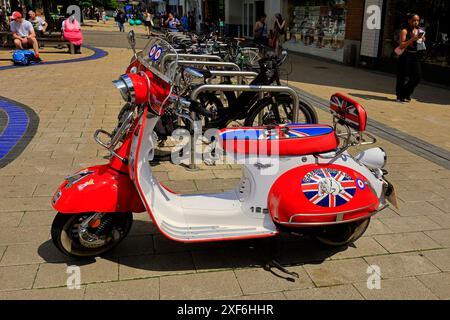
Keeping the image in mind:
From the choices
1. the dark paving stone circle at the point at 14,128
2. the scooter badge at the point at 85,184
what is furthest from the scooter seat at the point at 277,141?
the dark paving stone circle at the point at 14,128

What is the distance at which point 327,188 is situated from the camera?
9.46 ft

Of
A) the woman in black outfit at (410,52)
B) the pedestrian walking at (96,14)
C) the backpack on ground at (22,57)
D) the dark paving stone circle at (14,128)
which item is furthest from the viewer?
the pedestrian walking at (96,14)

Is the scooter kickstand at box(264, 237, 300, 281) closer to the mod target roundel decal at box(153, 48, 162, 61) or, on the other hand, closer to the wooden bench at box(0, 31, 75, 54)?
the mod target roundel decal at box(153, 48, 162, 61)

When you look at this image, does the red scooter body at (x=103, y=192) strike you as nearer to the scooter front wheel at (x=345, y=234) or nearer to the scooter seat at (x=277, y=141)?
the scooter seat at (x=277, y=141)

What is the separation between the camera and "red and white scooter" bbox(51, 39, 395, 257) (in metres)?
2.85

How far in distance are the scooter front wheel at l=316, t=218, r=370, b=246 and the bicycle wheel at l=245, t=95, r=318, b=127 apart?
2509 mm

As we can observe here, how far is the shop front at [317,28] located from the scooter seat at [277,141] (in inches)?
529

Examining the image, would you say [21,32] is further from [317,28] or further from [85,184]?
[85,184]

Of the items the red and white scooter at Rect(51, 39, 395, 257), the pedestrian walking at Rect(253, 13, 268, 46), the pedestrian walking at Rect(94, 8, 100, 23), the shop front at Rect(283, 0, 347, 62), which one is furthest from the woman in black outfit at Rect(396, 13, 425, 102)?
the pedestrian walking at Rect(94, 8, 100, 23)

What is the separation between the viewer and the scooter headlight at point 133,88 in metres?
2.64

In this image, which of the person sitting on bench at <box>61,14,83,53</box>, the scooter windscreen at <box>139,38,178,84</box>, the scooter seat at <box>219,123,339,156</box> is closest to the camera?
the scooter windscreen at <box>139,38,178,84</box>

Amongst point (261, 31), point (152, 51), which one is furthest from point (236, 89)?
point (261, 31)

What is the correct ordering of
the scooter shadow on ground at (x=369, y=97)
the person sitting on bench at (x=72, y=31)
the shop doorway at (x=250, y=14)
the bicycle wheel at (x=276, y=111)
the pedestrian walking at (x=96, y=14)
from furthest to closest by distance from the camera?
the pedestrian walking at (x=96, y=14)
the shop doorway at (x=250, y=14)
the person sitting on bench at (x=72, y=31)
the scooter shadow on ground at (x=369, y=97)
the bicycle wheel at (x=276, y=111)

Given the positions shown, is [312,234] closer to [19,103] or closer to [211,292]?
[211,292]
